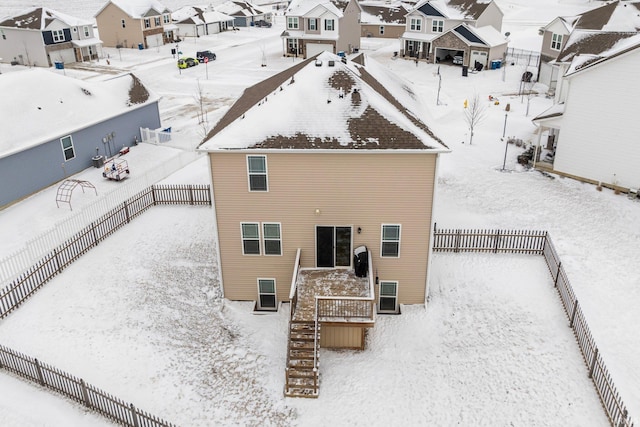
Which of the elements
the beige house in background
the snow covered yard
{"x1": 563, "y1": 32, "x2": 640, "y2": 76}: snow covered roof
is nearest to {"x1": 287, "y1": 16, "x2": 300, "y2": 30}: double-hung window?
{"x1": 563, "y1": 32, "x2": 640, "y2": 76}: snow covered roof

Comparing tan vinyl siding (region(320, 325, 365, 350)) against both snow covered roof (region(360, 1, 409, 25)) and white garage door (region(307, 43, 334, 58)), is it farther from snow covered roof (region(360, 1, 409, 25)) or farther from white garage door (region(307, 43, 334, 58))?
snow covered roof (region(360, 1, 409, 25))

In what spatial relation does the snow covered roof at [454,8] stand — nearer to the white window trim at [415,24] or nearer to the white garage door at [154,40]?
the white window trim at [415,24]

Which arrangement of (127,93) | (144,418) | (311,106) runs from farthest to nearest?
(127,93)
(311,106)
(144,418)

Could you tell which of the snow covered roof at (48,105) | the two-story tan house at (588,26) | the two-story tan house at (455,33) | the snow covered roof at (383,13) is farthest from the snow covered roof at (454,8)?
the snow covered roof at (48,105)

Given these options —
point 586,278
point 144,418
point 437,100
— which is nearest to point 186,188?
point 144,418

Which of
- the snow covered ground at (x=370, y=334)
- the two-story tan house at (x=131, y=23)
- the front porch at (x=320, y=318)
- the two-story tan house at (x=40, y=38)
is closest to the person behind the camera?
the snow covered ground at (x=370, y=334)

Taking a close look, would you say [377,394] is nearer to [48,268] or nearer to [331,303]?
[331,303]

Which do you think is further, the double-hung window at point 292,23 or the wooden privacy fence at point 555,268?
the double-hung window at point 292,23
